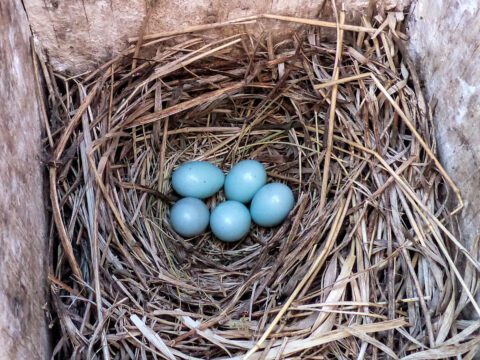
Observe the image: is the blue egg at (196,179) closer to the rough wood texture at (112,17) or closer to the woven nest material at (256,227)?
the woven nest material at (256,227)

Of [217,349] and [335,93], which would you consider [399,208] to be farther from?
[217,349]

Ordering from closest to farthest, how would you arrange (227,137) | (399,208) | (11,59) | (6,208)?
(6,208)
(11,59)
(399,208)
(227,137)

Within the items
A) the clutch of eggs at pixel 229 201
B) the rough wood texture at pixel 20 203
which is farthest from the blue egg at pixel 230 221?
the rough wood texture at pixel 20 203

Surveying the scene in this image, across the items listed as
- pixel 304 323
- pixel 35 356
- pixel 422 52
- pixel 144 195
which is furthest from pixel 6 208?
pixel 422 52

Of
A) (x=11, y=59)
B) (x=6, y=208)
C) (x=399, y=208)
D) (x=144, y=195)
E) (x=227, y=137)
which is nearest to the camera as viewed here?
(x=6, y=208)

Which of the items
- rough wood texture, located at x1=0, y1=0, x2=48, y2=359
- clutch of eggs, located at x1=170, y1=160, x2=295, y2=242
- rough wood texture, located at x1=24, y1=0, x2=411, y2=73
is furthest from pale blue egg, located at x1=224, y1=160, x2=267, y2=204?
rough wood texture, located at x1=0, y1=0, x2=48, y2=359

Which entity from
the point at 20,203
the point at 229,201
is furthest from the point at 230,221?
the point at 20,203

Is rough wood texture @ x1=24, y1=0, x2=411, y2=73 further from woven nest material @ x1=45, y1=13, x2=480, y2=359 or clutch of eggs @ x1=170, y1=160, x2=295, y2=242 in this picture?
clutch of eggs @ x1=170, y1=160, x2=295, y2=242
